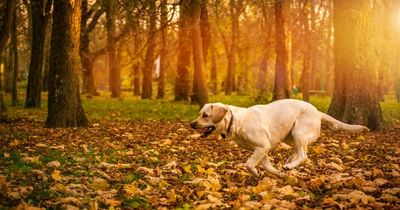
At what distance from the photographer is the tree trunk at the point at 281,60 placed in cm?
2217

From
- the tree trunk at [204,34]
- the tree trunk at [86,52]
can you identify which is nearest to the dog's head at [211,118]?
the tree trunk at [204,34]

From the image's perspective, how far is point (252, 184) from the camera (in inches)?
283

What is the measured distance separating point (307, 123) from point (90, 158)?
3868mm

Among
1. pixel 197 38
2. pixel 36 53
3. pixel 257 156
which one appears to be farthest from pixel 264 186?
pixel 36 53

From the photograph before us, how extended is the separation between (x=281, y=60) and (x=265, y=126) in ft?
51.2

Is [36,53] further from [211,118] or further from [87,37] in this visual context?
[211,118]

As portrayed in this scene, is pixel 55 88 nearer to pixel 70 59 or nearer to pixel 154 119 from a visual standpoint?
pixel 70 59

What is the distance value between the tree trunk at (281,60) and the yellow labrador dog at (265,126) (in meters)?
14.2

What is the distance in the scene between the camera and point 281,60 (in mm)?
22547

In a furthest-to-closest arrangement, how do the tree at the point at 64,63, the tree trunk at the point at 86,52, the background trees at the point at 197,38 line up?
the tree trunk at the point at 86,52 → the background trees at the point at 197,38 → the tree at the point at 64,63

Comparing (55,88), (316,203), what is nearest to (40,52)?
(55,88)

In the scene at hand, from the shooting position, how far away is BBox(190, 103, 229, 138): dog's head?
698 cm

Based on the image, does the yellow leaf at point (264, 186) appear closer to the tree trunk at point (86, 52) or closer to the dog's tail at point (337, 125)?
the dog's tail at point (337, 125)

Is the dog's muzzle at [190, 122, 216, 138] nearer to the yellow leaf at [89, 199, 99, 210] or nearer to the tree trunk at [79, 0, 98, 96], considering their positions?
the yellow leaf at [89, 199, 99, 210]
